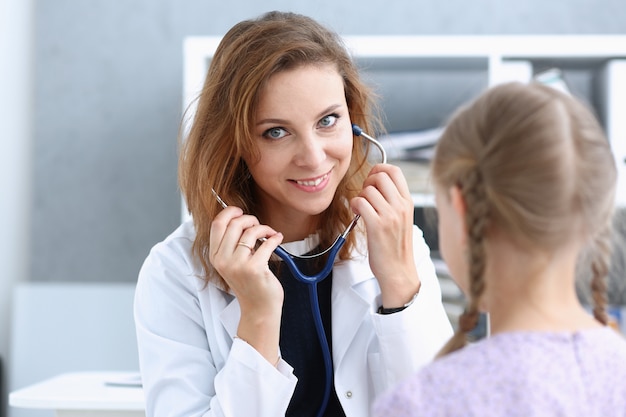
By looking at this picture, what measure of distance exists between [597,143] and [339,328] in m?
0.66

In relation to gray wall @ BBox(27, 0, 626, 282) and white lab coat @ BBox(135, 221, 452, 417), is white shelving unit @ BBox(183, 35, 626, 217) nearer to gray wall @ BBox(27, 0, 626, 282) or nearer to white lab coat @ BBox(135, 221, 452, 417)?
gray wall @ BBox(27, 0, 626, 282)

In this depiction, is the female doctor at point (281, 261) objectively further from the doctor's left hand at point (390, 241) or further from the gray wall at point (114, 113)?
the gray wall at point (114, 113)

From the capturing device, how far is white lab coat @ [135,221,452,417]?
4.28 feet

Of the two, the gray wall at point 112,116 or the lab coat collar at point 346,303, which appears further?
the gray wall at point 112,116

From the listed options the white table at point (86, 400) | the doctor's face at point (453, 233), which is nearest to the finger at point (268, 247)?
the doctor's face at point (453, 233)

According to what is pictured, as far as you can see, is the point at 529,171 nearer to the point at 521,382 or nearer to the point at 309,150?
the point at 521,382

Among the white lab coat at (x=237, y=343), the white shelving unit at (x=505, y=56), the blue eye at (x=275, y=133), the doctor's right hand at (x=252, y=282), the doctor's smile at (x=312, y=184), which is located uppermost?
the white shelving unit at (x=505, y=56)

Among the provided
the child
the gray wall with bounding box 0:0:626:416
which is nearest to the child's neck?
the child

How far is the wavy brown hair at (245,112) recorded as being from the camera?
1.36 metres

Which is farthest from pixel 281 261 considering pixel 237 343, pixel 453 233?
pixel 453 233

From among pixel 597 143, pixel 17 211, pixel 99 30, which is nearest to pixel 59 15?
pixel 99 30

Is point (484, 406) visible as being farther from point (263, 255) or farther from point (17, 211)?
point (17, 211)

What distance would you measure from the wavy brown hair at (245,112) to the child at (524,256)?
0.46m

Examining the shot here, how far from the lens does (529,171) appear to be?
0.90 m
